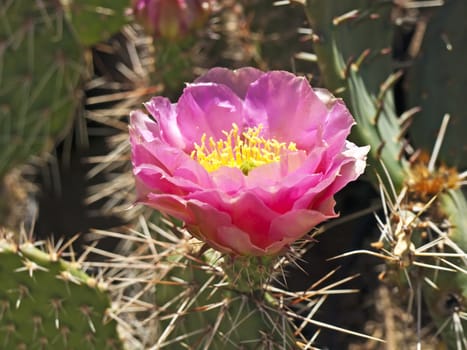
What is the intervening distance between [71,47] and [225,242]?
3.76 feet

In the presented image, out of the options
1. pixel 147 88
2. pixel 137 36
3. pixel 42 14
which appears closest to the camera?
pixel 147 88

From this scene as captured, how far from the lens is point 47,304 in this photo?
1405mm

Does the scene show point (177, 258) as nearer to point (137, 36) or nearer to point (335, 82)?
point (335, 82)

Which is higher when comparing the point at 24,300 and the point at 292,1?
the point at 292,1

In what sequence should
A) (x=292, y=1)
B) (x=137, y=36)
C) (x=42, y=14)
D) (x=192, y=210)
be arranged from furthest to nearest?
(x=137, y=36) → (x=42, y=14) → (x=292, y=1) → (x=192, y=210)

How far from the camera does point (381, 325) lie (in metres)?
1.91

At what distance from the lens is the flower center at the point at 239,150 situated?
A: 1076mm

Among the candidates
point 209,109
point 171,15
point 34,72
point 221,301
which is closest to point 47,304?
point 221,301

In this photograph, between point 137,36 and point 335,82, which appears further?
point 137,36

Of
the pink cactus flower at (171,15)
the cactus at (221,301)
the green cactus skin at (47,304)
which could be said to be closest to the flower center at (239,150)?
the cactus at (221,301)

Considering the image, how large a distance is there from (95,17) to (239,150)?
38.7 inches

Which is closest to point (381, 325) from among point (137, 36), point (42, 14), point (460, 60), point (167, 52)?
point (460, 60)

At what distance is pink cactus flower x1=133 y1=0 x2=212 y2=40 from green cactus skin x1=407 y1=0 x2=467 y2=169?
0.46m

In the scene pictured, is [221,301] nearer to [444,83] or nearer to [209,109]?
[209,109]
